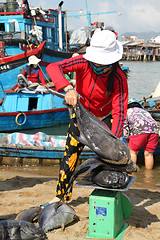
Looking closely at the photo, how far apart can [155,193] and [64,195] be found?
2035 mm

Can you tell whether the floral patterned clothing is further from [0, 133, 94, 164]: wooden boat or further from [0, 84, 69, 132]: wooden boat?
[0, 84, 69, 132]: wooden boat

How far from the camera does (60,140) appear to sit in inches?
366

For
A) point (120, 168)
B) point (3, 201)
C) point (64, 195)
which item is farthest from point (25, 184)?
point (120, 168)

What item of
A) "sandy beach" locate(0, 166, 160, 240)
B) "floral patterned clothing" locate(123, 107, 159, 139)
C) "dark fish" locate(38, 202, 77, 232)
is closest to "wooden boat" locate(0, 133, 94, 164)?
"floral patterned clothing" locate(123, 107, 159, 139)

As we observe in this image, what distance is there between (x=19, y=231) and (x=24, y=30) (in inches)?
676

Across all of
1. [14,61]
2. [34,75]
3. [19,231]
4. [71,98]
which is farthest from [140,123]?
[14,61]

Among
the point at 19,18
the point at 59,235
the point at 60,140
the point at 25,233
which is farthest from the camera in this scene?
the point at 19,18

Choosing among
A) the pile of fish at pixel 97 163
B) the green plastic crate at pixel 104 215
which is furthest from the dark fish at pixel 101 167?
the green plastic crate at pixel 104 215

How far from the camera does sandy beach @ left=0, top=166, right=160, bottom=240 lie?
335 cm

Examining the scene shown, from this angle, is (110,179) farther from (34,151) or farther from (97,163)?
(34,151)

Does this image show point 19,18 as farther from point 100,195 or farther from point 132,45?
point 132,45

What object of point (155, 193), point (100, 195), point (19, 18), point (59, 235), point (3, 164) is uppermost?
point (19, 18)

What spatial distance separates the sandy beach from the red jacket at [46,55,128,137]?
42.2 inches

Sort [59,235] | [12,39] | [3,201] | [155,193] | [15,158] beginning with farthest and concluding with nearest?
1. [12,39]
2. [15,158]
3. [155,193]
4. [3,201]
5. [59,235]
